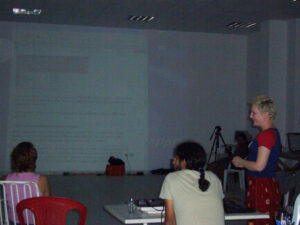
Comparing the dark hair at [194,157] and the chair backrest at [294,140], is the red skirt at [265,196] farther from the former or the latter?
the chair backrest at [294,140]

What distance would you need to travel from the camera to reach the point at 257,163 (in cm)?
308

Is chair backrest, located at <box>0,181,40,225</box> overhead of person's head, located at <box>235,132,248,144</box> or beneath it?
beneath

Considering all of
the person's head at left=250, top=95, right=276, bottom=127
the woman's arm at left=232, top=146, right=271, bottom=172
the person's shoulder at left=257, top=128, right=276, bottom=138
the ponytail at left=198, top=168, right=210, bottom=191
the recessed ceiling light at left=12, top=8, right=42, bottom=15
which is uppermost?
the recessed ceiling light at left=12, top=8, right=42, bottom=15

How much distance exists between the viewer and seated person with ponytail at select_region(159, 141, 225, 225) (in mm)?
2504

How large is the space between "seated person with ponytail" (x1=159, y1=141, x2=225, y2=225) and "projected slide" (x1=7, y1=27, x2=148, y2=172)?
7392 millimetres

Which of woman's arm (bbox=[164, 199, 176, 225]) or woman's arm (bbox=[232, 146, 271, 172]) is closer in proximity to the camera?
woman's arm (bbox=[164, 199, 176, 225])

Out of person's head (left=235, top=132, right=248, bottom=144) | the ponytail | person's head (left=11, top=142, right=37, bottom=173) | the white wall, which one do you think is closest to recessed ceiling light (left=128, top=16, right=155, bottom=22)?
the white wall

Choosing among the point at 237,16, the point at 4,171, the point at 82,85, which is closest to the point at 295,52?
the point at 237,16

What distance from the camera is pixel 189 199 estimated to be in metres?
2.50

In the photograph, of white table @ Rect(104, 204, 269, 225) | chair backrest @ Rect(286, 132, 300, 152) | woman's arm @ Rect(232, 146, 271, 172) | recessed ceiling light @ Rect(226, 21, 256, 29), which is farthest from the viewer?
recessed ceiling light @ Rect(226, 21, 256, 29)

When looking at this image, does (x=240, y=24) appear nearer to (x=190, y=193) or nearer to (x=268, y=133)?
(x=268, y=133)

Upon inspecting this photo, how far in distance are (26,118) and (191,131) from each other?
365 centimetres

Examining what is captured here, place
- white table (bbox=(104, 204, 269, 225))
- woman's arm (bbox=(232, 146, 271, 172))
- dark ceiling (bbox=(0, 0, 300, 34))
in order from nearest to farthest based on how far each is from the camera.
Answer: white table (bbox=(104, 204, 269, 225))
woman's arm (bbox=(232, 146, 271, 172))
dark ceiling (bbox=(0, 0, 300, 34))

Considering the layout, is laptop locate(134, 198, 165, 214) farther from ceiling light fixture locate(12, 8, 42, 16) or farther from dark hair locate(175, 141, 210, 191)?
ceiling light fixture locate(12, 8, 42, 16)
